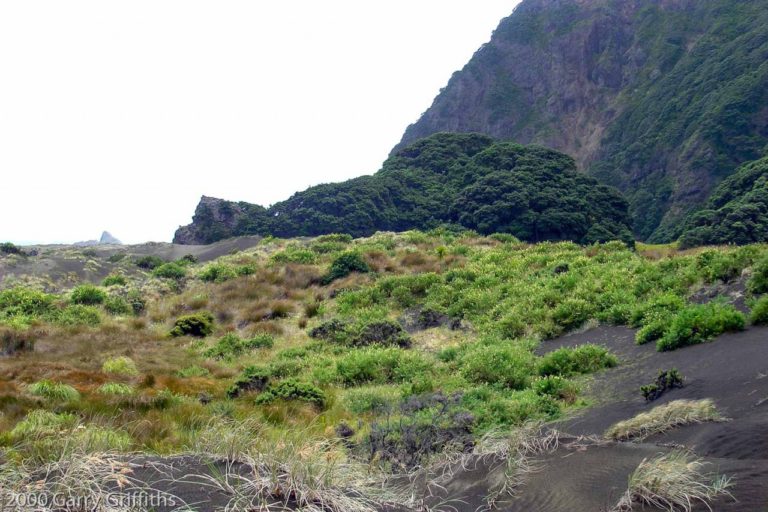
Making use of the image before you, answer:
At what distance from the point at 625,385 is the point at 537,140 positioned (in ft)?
325

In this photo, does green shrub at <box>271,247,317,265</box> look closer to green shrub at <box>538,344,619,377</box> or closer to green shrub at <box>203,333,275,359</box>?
green shrub at <box>203,333,275,359</box>

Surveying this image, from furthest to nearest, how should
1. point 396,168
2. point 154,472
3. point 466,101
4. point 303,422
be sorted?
point 466,101
point 396,168
point 303,422
point 154,472

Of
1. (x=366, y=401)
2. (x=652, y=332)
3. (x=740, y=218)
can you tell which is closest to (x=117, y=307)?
(x=366, y=401)

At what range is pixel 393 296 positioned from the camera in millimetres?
19734

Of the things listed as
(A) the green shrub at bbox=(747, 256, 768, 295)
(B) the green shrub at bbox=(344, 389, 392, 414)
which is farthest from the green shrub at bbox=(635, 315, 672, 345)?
(B) the green shrub at bbox=(344, 389, 392, 414)

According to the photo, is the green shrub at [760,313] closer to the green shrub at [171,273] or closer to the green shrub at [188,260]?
the green shrub at [171,273]

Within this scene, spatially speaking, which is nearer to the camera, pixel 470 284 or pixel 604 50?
pixel 470 284

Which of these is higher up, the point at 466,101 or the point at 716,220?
the point at 466,101

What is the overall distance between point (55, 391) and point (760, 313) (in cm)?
1082

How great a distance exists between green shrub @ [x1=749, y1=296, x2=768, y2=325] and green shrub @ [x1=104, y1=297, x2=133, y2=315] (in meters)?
19.7

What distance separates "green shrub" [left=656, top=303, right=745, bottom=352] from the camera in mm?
9430

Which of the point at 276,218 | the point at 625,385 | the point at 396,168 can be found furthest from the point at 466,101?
the point at 625,385

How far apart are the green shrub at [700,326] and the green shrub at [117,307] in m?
18.6

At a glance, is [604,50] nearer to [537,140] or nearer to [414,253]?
[537,140]
